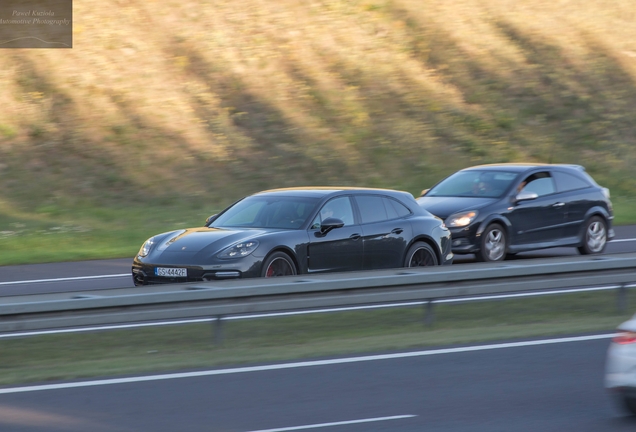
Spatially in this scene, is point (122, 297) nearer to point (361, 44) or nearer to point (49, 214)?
point (49, 214)

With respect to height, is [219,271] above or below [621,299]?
above

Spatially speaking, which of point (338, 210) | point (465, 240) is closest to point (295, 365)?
point (338, 210)

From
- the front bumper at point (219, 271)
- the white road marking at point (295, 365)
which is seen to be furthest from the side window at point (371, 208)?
the white road marking at point (295, 365)

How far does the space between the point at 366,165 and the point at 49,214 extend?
8802 mm

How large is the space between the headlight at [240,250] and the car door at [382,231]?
1.84 m

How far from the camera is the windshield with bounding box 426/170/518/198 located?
17219 mm

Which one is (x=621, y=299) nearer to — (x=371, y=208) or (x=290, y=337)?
(x=371, y=208)

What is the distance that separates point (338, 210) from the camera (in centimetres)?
1352

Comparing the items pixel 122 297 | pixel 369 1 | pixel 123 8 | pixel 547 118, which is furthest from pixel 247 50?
pixel 122 297

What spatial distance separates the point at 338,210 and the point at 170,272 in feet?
8.41

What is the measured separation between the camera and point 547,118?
31844 mm

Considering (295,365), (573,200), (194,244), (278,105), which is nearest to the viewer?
(295,365)

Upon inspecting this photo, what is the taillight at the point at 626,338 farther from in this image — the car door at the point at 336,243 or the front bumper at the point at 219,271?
the car door at the point at 336,243

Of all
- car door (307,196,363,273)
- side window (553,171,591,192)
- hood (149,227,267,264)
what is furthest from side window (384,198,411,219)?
side window (553,171,591,192)
